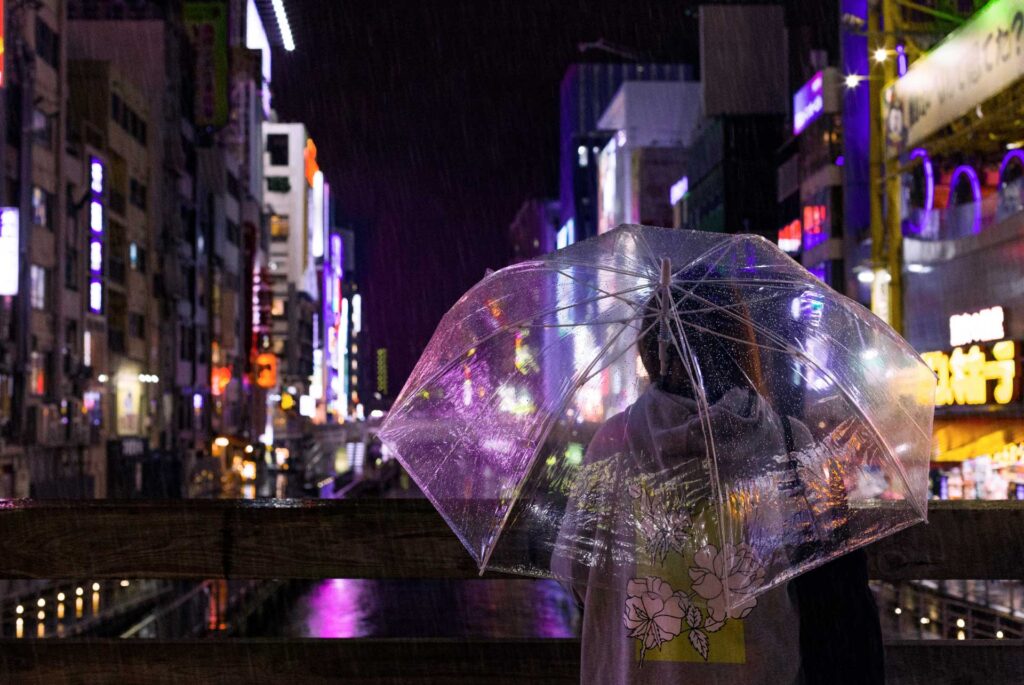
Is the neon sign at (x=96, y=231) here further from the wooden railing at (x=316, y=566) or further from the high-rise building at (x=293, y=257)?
the high-rise building at (x=293, y=257)

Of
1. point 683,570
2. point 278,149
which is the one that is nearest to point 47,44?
point 683,570

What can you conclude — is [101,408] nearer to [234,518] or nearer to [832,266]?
[832,266]

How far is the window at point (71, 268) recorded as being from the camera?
42031 millimetres

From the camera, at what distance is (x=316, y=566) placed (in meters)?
4.45

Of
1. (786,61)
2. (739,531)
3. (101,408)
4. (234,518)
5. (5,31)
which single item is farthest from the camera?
(786,61)

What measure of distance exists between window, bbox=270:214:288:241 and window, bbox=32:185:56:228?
82.0 m

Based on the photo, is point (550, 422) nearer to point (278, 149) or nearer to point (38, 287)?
point (38, 287)

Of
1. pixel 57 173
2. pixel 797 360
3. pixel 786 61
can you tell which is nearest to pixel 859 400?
pixel 797 360

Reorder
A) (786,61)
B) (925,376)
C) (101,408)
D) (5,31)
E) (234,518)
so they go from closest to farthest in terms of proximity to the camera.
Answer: (925,376) < (234,518) < (5,31) < (101,408) < (786,61)

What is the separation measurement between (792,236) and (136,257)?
2850 centimetres

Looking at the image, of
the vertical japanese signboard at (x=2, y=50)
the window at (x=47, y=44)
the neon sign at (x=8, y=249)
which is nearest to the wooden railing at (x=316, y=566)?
the vertical japanese signboard at (x=2, y=50)

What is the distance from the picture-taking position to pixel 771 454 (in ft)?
10.3

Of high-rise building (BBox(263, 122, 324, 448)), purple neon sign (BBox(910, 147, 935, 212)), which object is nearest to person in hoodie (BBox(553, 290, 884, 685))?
purple neon sign (BBox(910, 147, 935, 212))

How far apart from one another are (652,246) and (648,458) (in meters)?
0.59
